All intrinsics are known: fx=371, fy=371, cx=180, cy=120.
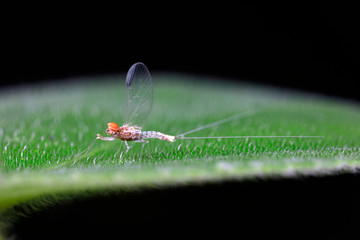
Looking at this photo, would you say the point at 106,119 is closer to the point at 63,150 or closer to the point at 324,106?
the point at 63,150

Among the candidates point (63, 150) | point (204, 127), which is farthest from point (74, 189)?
point (204, 127)

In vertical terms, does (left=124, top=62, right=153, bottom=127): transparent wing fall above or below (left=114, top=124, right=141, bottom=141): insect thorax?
above

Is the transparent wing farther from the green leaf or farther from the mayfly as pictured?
the green leaf

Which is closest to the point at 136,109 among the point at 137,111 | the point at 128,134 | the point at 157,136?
the point at 137,111

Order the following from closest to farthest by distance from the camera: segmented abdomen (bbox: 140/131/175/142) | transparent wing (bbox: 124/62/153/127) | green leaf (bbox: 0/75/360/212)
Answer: green leaf (bbox: 0/75/360/212) → segmented abdomen (bbox: 140/131/175/142) → transparent wing (bbox: 124/62/153/127)

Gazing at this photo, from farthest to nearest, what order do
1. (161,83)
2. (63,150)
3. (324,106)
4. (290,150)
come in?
1. (161,83)
2. (324,106)
3. (63,150)
4. (290,150)

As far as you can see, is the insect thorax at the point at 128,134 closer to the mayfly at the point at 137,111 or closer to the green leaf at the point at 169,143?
the mayfly at the point at 137,111

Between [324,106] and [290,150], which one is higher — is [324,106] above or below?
below

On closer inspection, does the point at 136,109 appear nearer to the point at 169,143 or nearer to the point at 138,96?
the point at 138,96

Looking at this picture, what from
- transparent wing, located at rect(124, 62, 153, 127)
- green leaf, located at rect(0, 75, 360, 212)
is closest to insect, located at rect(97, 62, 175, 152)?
transparent wing, located at rect(124, 62, 153, 127)
